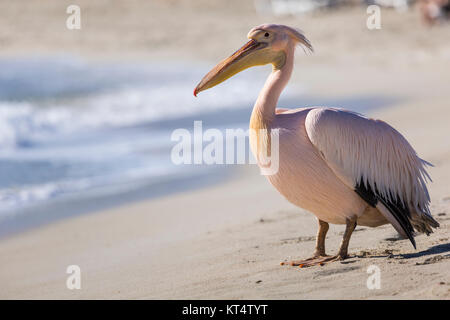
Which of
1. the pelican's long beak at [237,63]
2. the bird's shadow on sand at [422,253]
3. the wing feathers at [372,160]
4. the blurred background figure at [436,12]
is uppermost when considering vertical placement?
the blurred background figure at [436,12]

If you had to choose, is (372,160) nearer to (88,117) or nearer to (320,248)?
(320,248)

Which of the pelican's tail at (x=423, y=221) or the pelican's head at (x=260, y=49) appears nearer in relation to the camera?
the pelican's tail at (x=423, y=221)

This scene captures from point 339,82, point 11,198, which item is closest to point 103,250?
point 11,198

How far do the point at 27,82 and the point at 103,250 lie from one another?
12503mm

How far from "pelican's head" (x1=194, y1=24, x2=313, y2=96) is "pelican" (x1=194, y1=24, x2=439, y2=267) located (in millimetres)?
174

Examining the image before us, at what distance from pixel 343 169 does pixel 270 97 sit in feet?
2.13

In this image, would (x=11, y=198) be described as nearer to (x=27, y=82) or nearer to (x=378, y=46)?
(x=27, y=82)

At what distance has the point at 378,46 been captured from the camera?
1930cm

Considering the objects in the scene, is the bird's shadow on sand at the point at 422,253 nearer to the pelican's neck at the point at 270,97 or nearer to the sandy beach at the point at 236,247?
the sandy beach at the point at 236,247

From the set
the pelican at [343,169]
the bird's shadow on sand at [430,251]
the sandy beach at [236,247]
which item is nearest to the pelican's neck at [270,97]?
the pelican at [343,169]

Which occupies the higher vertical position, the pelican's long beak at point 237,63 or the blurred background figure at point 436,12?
Answer: the blurred background figure at point 436,12

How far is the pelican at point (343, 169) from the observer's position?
4.12m

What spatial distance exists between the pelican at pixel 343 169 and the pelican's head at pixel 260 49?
17 cm

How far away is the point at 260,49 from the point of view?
176 inches
